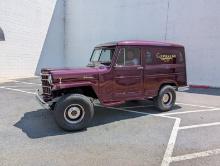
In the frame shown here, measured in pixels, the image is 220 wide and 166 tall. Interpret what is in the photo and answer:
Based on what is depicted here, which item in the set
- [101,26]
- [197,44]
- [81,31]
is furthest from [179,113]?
[81,31]

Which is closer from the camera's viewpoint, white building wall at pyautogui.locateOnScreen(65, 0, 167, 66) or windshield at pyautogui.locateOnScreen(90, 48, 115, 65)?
windshield at pyautogui.locateOnScreen(90, 48, 115, 65)

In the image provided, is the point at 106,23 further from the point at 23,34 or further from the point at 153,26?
the point at 23,34

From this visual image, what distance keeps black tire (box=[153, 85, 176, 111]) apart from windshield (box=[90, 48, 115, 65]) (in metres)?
1.90

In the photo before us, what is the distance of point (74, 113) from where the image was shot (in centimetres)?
598

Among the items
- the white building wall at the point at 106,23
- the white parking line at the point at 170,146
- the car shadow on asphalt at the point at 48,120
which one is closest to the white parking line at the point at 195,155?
the white parking line at the point at 170,146

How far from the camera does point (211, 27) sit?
13031 millimetres

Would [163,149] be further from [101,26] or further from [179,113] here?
[101,26]

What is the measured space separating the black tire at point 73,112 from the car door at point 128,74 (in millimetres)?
1027

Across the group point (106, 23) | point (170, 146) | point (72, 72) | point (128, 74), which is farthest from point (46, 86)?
point (106, 23)

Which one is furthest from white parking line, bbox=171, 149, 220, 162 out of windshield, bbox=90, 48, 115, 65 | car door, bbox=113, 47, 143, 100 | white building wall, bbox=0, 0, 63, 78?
white building wall, bbox=0, 0, 63, 78

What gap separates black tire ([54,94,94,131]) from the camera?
5805 millimetres

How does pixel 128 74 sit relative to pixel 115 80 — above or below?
above

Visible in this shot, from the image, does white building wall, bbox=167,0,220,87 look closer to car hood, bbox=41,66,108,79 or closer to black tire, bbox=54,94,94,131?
car hood, bbox=41,66,108,79

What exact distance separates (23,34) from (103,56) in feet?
33.8
